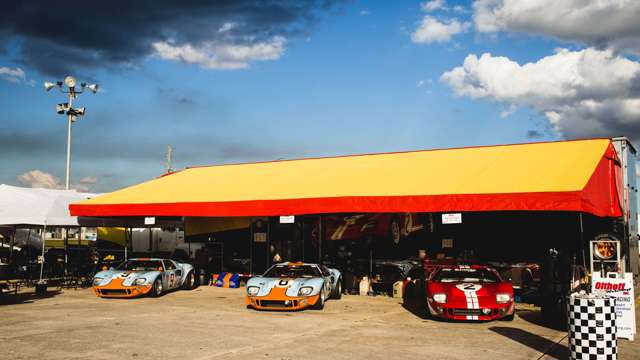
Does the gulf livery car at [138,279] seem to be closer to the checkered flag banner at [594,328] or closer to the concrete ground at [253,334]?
the concrete ground at [253,334]

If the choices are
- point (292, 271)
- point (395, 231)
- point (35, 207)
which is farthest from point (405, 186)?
point (35, 207)

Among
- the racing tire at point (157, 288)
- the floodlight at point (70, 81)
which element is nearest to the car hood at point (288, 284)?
the racing tire at point (157, 288)

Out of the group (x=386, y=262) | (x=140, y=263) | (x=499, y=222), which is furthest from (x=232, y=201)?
(x=499, y=222)

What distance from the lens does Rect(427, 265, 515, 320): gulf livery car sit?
483 inches

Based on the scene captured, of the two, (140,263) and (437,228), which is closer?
(140,263)

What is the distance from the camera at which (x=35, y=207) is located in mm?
19719

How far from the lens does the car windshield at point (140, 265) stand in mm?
17922

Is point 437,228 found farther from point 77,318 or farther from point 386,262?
point 77,318

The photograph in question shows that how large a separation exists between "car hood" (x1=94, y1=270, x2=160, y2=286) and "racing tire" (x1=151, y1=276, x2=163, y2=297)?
0.49 ft

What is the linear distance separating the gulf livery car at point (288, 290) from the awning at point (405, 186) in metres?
2.90

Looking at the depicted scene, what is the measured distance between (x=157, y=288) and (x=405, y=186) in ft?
25.7

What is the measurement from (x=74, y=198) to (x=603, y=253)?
17.9 meters

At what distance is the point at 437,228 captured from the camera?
69.2ft

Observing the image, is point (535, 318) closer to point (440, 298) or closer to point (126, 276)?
point (440, 298)
